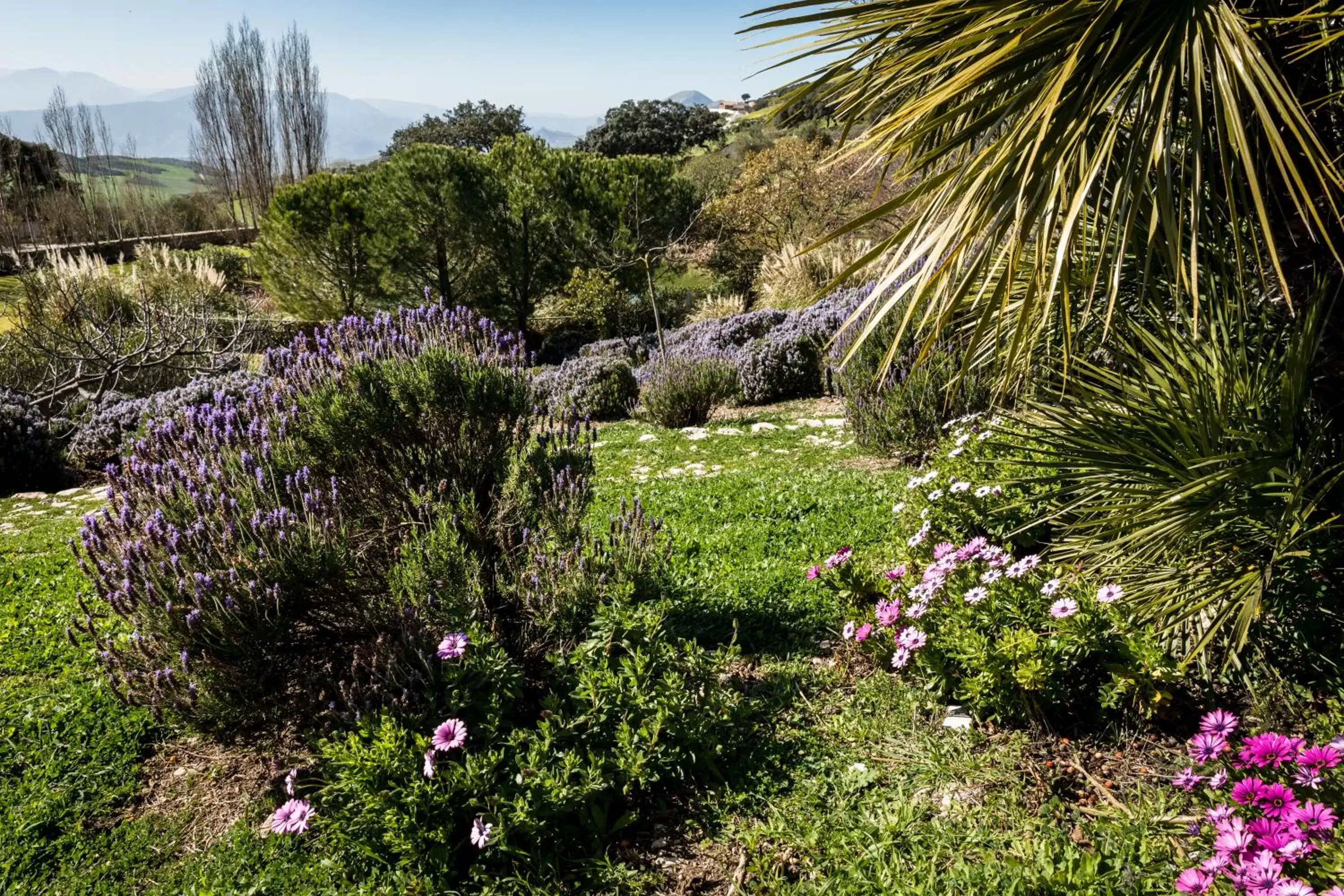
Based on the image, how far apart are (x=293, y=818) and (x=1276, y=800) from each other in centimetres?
249

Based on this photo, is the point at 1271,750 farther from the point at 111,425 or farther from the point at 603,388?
the point at 111,425

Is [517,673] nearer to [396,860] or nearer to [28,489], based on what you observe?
[396,860]

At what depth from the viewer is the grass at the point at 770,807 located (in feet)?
7.02

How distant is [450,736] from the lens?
2.34 meters

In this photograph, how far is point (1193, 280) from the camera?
1739mm

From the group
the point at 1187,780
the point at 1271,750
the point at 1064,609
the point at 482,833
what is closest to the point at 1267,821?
the point at 1271,750

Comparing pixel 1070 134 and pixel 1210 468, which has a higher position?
pixel 1070 134

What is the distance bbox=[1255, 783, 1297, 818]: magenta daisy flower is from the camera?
1703 millimetres

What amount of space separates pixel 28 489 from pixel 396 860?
30.3ft

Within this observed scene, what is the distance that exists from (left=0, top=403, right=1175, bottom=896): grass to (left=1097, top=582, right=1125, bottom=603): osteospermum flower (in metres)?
0.53

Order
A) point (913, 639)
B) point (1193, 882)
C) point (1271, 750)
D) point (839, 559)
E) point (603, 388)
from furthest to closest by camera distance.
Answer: point (603, 388) < point (839, 559) < point (913, 639) < point (1271, 750) < point (1193, 882)

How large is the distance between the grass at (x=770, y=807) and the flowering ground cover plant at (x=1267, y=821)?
199mm

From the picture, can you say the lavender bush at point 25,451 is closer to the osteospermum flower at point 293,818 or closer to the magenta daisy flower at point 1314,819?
the osteospermum flower at point 293,818

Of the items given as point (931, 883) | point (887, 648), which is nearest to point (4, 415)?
point (887, 648)
